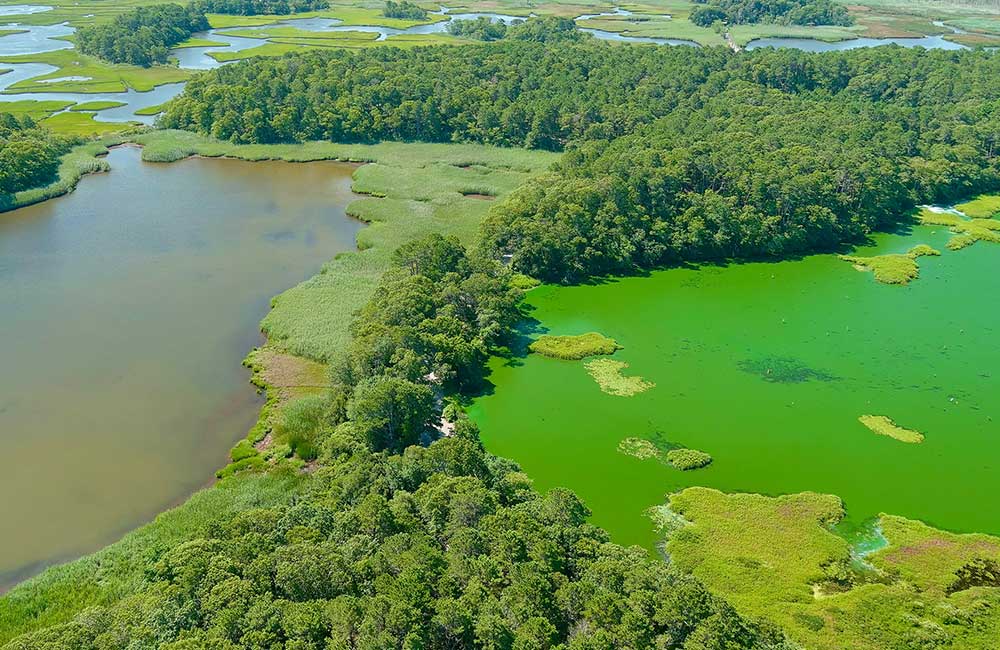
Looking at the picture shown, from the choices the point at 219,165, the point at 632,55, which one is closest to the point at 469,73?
the point at 632,55

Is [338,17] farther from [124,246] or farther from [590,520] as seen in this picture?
[590,520]

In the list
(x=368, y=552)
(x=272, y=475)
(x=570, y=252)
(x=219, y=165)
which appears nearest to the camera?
(x=368, y=552)

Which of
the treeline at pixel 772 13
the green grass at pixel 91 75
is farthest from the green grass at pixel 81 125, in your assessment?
the treeline at pixel 772 13

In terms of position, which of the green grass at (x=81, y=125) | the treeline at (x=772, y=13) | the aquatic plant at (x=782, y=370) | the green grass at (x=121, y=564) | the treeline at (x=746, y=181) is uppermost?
the treeline at (x=772, y=13)

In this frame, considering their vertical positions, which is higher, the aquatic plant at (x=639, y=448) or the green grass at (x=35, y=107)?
the green grass at (x=35, y=107)

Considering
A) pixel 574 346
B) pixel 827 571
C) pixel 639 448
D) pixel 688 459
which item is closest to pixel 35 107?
pixel 574 346

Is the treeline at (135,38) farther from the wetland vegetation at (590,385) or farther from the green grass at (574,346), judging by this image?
the green grass at (574,346)
